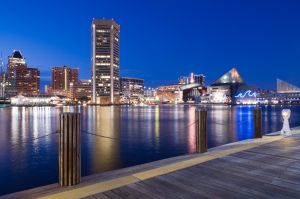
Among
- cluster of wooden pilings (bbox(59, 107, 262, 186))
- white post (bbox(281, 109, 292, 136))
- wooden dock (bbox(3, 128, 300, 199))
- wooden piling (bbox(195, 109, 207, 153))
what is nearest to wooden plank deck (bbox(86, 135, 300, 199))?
wooden dock (bbox(3, 128, 300, 199))

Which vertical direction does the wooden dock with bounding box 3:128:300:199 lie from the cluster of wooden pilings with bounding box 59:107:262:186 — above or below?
below

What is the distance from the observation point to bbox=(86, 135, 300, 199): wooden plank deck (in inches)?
205

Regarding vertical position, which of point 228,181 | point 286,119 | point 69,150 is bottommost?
point 228,181

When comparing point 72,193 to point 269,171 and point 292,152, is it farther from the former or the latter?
point 292,152

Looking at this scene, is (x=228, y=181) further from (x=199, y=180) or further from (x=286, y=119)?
(x=286, y=119)

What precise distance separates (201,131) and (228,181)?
12.3ft

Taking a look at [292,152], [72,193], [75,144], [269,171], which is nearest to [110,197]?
[72,193]

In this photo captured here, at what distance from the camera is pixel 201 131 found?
31.5 ft

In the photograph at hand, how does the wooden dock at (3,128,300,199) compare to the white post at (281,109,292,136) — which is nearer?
the wooden dock at (3,128,300,199)

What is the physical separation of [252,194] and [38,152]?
1740 cm

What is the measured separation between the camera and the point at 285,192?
17.3 feet

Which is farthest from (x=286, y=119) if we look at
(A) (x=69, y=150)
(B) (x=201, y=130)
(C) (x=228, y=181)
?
(A) (x=69, y=150)

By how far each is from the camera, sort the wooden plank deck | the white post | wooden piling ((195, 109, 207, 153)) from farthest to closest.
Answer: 1. the white post
2. wooden piling ((195, 109, 207, 153))
3. the wooden plank deck

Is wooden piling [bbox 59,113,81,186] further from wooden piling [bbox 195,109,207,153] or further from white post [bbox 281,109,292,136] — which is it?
white post [bbox 281,109,292,136]
